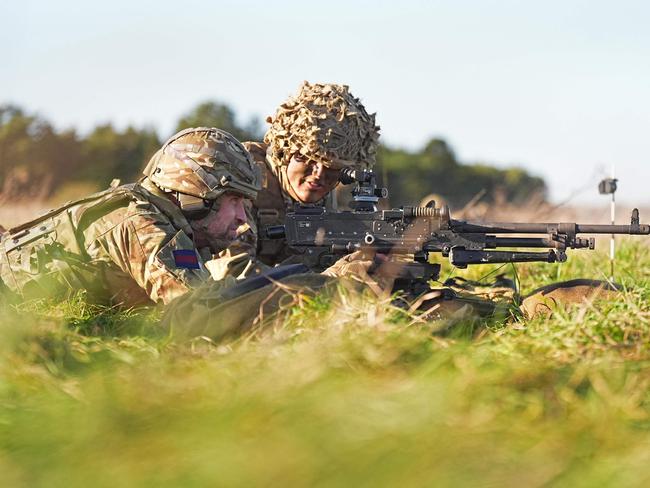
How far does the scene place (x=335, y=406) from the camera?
3299 mm

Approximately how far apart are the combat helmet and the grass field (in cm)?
160

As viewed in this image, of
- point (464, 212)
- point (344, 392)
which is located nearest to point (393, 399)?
point (344, 392)

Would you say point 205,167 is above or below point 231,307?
above

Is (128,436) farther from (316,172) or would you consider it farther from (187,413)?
(316,172)

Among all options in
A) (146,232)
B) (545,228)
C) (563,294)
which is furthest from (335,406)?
(545,228)

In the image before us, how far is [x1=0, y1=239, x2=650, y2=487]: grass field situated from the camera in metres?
2.99

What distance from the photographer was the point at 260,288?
4910 mm

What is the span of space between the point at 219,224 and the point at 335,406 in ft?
10.2

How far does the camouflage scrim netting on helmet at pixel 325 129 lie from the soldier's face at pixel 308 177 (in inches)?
2.8

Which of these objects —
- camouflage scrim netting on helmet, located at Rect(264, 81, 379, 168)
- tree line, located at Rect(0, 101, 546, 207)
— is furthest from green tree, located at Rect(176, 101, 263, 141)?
camouflage scrim netting on helmet, located at Rect(264, 81, 379, 168)

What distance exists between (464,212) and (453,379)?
26.5ft

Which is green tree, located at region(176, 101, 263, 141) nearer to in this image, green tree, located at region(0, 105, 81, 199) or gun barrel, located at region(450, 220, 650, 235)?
green tree, located at region(0, 105, 81, 199)

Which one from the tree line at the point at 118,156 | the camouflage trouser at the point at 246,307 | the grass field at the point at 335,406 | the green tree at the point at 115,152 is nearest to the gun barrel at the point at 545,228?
the camouflage trouser at the point at 246,307

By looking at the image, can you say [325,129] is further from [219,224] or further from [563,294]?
[563,294]
